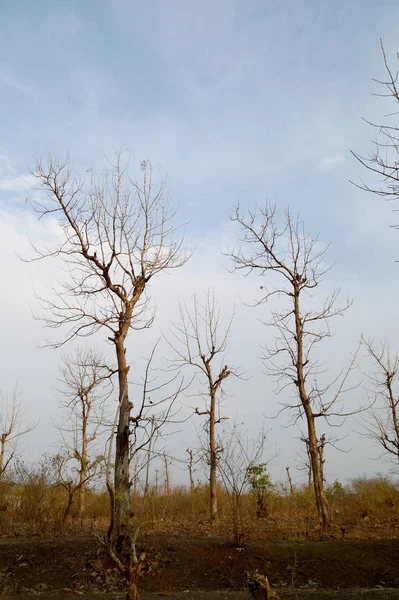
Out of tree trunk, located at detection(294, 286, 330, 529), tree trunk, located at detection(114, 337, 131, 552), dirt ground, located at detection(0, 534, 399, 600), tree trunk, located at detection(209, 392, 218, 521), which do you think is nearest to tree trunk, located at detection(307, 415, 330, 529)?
tree trunk, located at detection(294, 286, 330, 529)

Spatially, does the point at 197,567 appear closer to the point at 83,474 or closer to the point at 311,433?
the point at 311,433

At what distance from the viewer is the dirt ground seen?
8.00m

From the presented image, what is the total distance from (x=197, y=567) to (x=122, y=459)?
8.03 feet

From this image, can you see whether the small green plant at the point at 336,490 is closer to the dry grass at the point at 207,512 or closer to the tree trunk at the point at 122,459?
the dry grass at the point at 207,512

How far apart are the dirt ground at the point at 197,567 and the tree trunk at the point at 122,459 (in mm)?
619

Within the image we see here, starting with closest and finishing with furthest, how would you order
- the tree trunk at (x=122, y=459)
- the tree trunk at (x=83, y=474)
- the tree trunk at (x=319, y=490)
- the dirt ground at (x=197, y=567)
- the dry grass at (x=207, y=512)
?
the dirt ground at (x=197, y=567)
the tree trunk at (x=122, y=459)
the tree trunk at (x=319, y=490)
the dry grass at (x=207, y=512)
the tree trunk at (x=83, y=474)

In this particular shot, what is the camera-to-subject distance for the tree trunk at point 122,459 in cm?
870

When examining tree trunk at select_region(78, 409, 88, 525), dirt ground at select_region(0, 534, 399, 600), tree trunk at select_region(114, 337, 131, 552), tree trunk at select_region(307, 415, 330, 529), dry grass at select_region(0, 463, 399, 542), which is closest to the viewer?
dirt ground at select_region(0, 534, 399, 600)

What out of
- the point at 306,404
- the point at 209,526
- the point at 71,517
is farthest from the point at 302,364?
the point at 71,517

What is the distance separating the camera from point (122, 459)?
9195 mm

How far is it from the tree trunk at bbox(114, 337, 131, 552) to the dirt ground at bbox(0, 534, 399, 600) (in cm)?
62

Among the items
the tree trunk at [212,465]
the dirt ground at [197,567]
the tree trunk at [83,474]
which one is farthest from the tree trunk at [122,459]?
the tree trunk at [212,465]

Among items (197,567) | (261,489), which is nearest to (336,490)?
(261,489)

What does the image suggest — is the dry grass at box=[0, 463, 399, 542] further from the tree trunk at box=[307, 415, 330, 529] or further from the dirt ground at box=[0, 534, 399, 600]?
the dirt ground at box=[0, 534, 399, 600]
